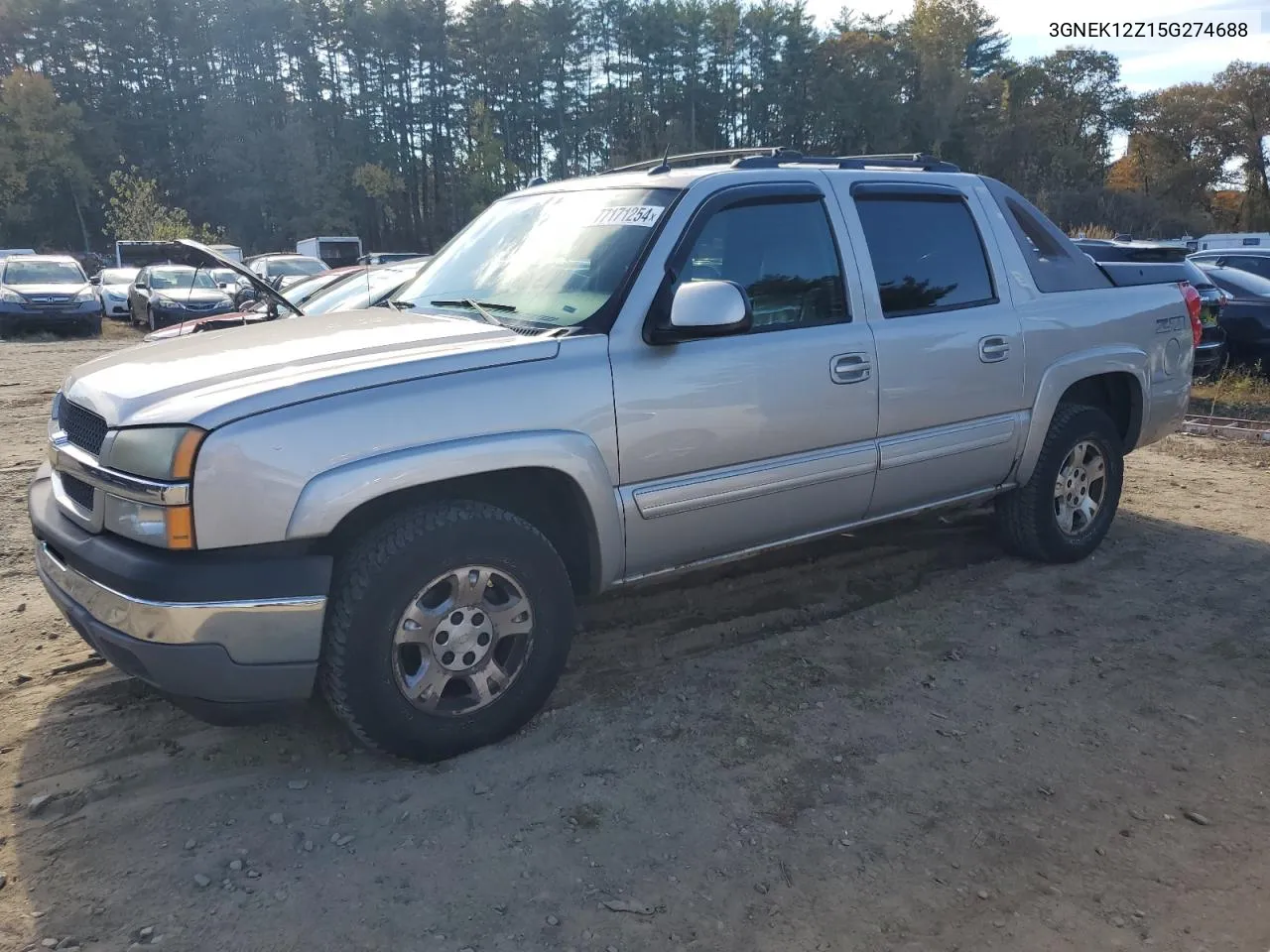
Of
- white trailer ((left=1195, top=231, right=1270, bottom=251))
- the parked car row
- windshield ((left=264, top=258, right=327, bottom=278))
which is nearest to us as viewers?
the parked car row

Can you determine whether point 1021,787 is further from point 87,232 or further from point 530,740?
point 87,232

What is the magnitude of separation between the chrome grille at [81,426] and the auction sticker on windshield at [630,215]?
1.91 m

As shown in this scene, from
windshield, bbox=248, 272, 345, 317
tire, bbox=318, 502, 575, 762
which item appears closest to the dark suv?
windshield, bbox=248, 272, 345, 317

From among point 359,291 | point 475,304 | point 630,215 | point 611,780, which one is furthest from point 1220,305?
point 611,780

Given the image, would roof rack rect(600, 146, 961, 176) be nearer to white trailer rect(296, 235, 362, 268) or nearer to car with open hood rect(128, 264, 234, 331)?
car with open hood rect(128, 264, 234, 331)

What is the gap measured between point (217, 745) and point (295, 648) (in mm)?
756

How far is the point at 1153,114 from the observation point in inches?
2085

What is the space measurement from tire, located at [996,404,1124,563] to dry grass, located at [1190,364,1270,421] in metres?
5.69

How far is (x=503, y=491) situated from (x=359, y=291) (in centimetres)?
512

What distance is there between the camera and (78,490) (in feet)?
10.6

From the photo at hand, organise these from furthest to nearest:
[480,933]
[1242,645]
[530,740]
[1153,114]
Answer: [1153,114]
[1242,645]
[530,740]
[480,933]

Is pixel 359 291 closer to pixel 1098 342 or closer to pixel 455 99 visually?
pixel 1098 342

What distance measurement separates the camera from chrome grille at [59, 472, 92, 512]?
3.14 m

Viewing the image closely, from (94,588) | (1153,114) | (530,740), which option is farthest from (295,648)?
(1153,114)
